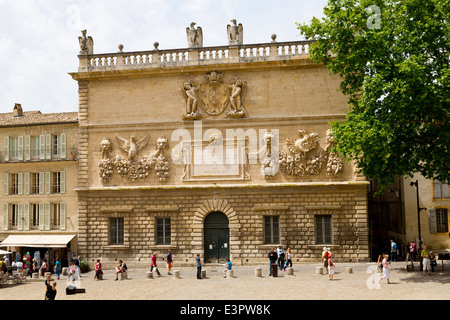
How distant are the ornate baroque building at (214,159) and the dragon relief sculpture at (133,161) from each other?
0.06 meters

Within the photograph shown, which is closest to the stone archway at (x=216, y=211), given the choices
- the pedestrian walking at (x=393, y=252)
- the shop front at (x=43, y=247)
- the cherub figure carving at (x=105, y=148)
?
the cherub figure carving at (x=105, y=148)

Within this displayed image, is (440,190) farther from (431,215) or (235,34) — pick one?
(235,34)

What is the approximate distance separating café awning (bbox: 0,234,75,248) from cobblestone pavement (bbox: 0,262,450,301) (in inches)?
160

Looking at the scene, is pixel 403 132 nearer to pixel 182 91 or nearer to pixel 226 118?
pixel 226 118

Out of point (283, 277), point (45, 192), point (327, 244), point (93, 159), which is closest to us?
point (283, 277)

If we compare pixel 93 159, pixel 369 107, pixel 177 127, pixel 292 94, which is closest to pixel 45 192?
pixel 93 159

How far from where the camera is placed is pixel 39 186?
3156 centimetres

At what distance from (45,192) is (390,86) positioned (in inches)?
856

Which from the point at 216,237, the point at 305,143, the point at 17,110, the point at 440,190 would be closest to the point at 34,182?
the point at 17,110

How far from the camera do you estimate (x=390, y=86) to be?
20.4 meters

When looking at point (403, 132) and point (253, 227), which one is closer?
point (403, 132)

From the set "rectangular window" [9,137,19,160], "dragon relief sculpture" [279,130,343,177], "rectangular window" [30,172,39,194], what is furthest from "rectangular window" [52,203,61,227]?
"dragon relief sculpture" [279,130,343,177]

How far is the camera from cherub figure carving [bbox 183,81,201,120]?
28.5 m

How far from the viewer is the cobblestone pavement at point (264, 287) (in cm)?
1796
